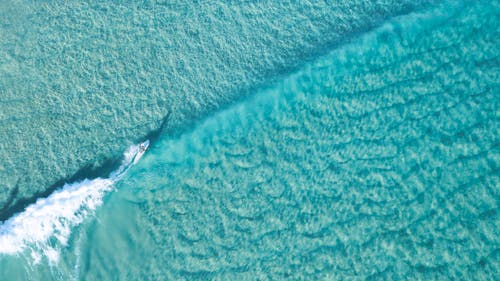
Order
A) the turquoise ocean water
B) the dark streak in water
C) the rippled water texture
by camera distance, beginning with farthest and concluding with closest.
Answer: the rippled water texture < the dark streak in water < the turquoise ocean water

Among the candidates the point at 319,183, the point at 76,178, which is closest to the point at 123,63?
the point at 76,178

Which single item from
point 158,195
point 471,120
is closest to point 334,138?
point 471,120

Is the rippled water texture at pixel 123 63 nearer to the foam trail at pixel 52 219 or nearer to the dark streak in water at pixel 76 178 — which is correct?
the dark streak in water at pixel 76 178

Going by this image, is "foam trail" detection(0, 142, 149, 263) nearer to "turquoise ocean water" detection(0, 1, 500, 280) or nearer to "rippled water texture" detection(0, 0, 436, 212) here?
"turquoise ocean water" detection(0, 1, 500, 280)

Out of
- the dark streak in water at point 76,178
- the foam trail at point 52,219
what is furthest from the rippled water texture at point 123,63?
the foam trail at point 52,219

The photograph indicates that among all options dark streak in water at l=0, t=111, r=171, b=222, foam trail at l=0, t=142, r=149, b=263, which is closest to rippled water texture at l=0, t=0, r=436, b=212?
dark streak in water at l=0, t=111, r=171, b=222
